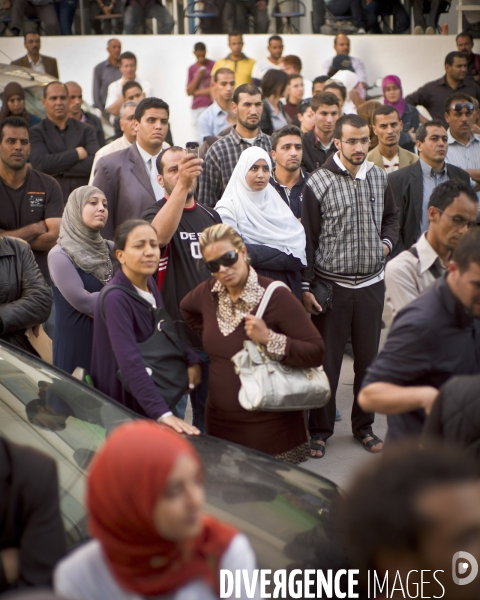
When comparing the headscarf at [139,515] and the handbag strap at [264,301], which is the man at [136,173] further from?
the headscarf at [139,515]

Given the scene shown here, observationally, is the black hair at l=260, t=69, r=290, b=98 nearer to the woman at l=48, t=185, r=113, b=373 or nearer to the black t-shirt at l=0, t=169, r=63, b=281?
the black t-shirt at l=0, t=169, r=63, b=281

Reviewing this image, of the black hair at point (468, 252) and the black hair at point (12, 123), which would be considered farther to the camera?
the black hair at point (12, 123)

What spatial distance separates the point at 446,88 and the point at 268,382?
7.51 metres

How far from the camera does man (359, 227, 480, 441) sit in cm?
260

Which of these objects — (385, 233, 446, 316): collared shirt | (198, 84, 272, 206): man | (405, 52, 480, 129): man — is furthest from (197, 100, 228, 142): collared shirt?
(385, 233, 446, 316): collared shirt

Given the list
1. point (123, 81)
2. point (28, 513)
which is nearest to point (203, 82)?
point (123, 81)

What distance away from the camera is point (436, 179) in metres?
5.93

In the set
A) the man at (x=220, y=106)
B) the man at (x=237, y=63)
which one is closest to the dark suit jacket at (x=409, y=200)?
the man at (x=220, y=106)

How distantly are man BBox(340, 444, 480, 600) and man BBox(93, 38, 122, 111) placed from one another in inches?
422

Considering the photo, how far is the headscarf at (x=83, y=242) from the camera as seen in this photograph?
14.3ft

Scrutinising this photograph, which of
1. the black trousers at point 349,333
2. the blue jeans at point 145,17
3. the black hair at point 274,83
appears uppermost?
the blue jeans at point 145,17

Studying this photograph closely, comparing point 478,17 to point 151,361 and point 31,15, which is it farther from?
point 151,361

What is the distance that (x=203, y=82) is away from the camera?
12188 mm

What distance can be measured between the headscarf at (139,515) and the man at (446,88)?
8983 millimetres
